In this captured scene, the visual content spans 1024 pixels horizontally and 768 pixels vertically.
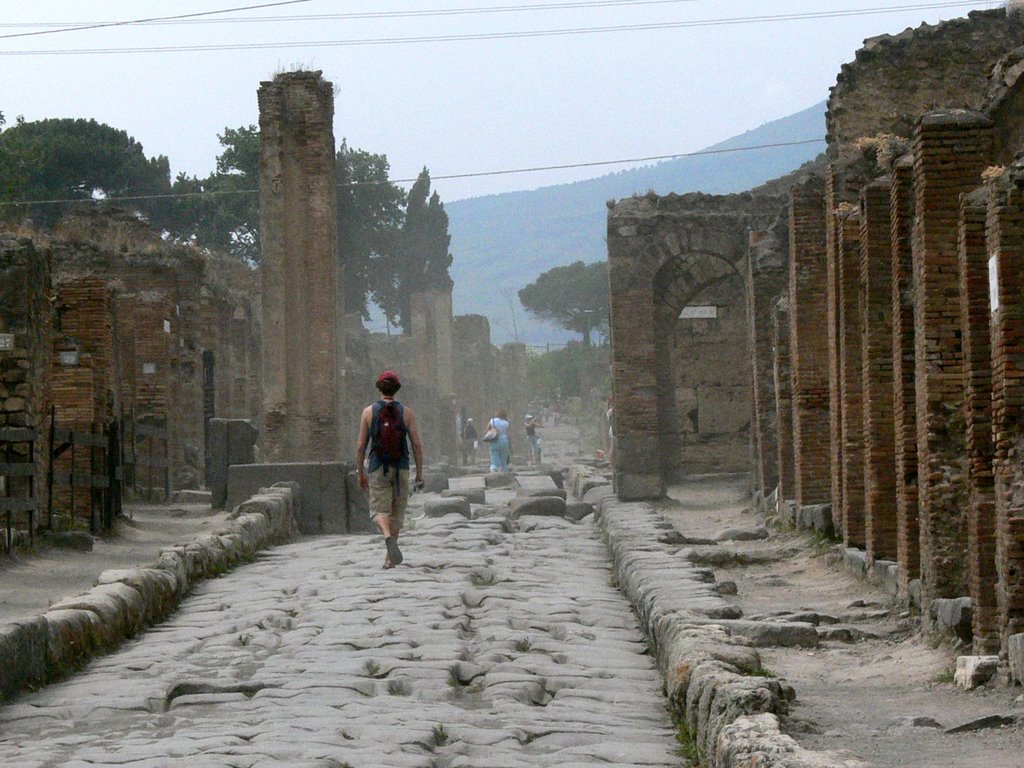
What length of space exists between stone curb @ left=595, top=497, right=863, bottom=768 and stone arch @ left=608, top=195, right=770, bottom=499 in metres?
13.5

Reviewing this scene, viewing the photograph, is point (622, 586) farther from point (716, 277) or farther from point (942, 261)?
point (716, 277)

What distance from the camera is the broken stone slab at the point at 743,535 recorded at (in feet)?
64.9

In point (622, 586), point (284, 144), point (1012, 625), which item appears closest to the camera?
point (1012, 625)

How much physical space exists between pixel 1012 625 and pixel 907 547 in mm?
3607

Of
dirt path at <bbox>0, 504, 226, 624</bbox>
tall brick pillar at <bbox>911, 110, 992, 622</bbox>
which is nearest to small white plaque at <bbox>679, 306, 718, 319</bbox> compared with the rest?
dirt path at <bbox>0, 504, 226, 624</bbox>

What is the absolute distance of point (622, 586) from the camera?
13672 mm

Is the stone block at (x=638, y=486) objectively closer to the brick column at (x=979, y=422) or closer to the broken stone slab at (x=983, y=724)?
the brick column at (x=979, y=422)

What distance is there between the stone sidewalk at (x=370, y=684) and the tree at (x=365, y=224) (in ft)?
202

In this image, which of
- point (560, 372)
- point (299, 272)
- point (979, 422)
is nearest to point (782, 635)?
point (979, 422)

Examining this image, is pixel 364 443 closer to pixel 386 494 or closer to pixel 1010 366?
pixel 386 494

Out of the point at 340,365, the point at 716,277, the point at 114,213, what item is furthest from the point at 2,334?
the point at 114,213

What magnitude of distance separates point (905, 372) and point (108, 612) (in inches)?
219

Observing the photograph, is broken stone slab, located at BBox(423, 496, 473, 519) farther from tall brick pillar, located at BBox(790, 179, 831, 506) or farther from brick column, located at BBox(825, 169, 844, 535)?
brick column, located at BBox(825, 169, 844, 535)

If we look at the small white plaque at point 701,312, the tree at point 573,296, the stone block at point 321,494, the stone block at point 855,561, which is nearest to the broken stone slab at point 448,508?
the stone block at point 321,494
